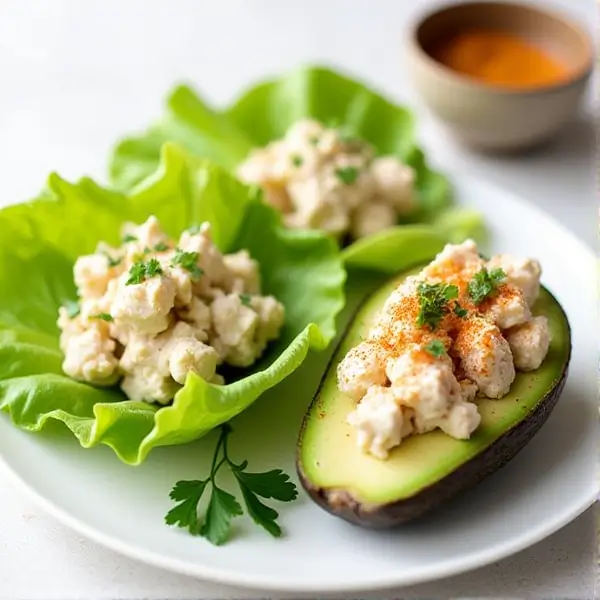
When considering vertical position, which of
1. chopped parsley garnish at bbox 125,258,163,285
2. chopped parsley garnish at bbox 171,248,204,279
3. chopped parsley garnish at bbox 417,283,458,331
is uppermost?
chopped parsley garnish at bbox 125,258,163,285

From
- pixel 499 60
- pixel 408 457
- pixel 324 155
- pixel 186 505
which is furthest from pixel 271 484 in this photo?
pixel 499 60

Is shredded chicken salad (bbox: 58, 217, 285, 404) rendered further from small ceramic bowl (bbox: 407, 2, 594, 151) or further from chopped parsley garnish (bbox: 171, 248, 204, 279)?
small ceramic bowl (bbox: 407, 2, 594, 151)

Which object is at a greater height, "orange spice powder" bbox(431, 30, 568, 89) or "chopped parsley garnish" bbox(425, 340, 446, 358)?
"chopped parsley garnish" bbox(425, 340, 446, 358)

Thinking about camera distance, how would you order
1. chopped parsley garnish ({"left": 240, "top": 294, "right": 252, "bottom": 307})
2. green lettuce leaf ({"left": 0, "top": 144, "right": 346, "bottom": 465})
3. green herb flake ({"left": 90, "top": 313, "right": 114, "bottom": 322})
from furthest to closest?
chopped parsley garnish ({"left": 240, "top": 294, "right": 252, "bottom": 307}) < green herb flake ({"left": 90, "top": 313, "right": 114, "bottom": 322}) < green lettuce leaf ({"left": 0, "top": 144, "right": 346, "bottom": 465})

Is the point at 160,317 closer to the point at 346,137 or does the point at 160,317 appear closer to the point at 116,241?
the point at 116,241

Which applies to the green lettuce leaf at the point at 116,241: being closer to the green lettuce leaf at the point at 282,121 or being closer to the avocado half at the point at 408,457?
the avocado half at the point at 408,457

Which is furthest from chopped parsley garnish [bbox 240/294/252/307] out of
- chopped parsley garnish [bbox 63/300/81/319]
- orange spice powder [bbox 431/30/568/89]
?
orange spice powder [bbox 431/30/568/89]

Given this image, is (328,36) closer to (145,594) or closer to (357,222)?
(357,222)

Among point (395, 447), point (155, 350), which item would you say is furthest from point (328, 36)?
point (395, 447)
